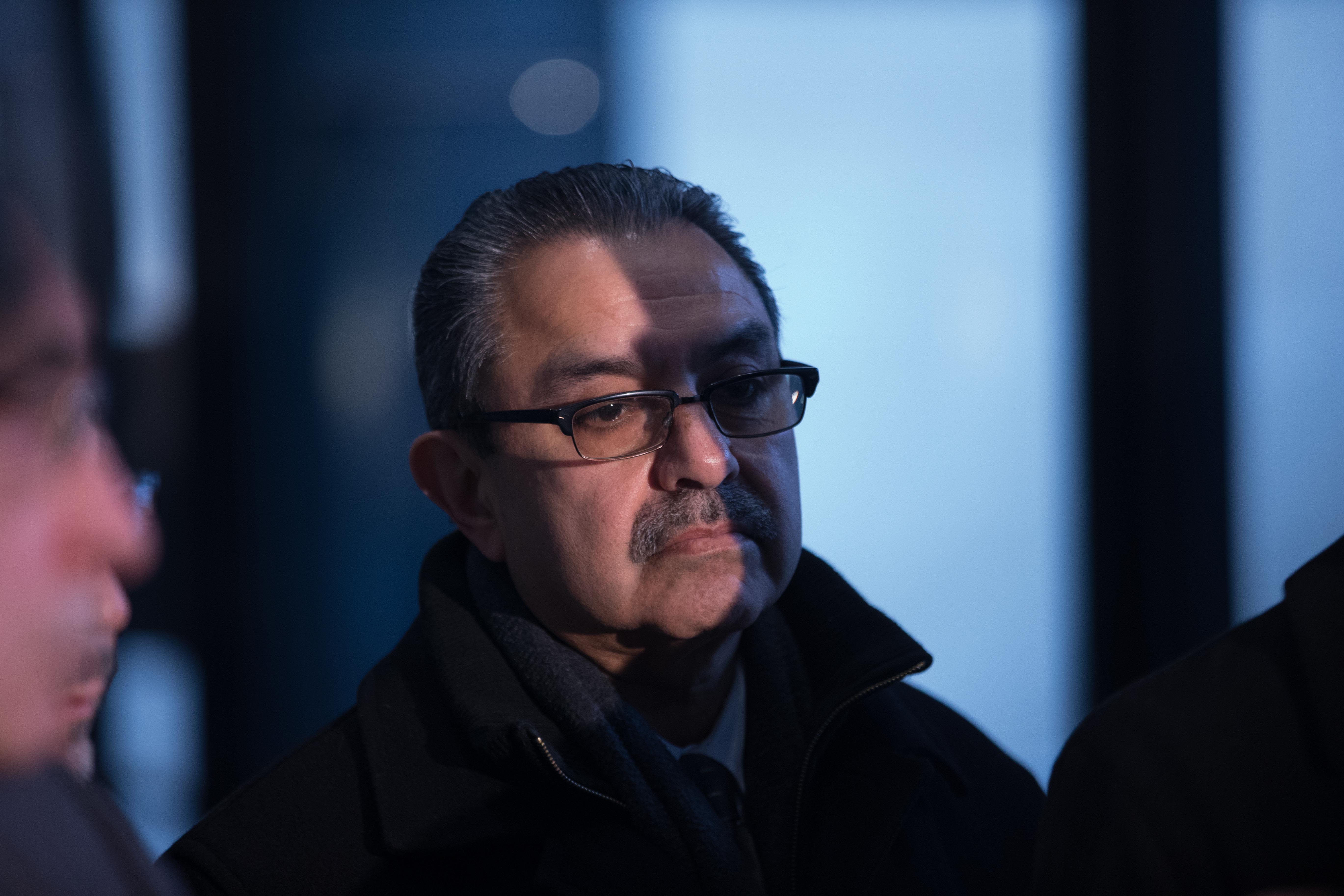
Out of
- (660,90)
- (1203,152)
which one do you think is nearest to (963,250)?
(1203,152)

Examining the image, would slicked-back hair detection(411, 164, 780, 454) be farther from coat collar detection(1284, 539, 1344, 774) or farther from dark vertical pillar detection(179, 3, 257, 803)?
dark vertical pillar detection(179, 3, 257, 803)

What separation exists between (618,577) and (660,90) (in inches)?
74.2

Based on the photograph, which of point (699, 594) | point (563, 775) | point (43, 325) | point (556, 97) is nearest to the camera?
point (43, 325)

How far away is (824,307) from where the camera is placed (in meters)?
2.79

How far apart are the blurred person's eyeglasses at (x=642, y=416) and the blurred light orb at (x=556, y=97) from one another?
163cm

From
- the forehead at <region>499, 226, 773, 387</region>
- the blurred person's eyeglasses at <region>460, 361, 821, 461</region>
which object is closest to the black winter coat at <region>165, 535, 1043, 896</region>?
the blurred person's eyeglasses at <region>460, 361, 821, 461</region>

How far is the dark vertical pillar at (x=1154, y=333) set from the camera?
2797mm

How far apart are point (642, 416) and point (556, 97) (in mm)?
1758

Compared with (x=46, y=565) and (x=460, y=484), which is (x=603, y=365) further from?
(x=46, y=565)

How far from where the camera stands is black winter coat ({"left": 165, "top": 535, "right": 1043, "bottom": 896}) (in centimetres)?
121

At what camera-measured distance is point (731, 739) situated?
1.51m

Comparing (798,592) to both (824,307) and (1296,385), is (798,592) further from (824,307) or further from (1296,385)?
(1296,385)

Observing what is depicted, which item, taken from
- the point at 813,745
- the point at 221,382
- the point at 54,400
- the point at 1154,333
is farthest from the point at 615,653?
the point at 1154,333

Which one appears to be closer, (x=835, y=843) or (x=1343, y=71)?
(x=835, y=843)
